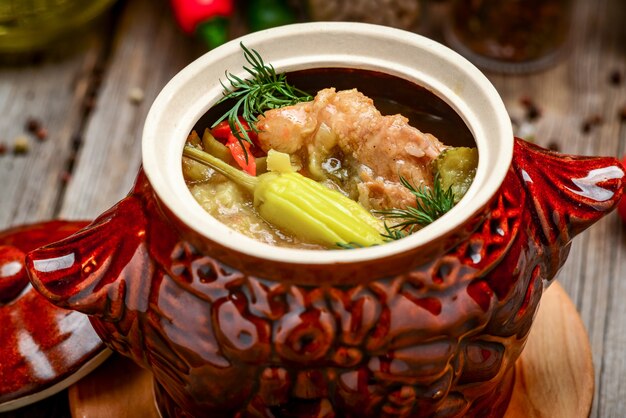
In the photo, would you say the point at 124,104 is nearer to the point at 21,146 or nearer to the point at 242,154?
the point at 21,146

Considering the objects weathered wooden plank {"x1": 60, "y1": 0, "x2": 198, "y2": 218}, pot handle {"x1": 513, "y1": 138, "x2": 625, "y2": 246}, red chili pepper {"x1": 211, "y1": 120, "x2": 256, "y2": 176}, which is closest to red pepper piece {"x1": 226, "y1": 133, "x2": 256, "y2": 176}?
red chili pepper {"x1": 211, "y1": 120, "x2": 256, "y2": 176}

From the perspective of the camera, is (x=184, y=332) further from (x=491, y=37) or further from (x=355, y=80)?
(x=491, y=37)

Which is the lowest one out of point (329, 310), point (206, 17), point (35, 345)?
point (35, 345)

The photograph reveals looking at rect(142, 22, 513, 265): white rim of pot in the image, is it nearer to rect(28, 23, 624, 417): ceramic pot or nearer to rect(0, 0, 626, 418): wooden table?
rect(28, 23, 624, 417): ceramic pot

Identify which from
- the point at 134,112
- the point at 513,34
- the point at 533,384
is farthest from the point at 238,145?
the point at 513,34

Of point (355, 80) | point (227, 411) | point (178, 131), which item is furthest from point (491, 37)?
point (227, 411)

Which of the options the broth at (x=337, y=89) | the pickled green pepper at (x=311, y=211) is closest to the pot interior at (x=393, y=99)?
the broth at (x=337, y=89)
